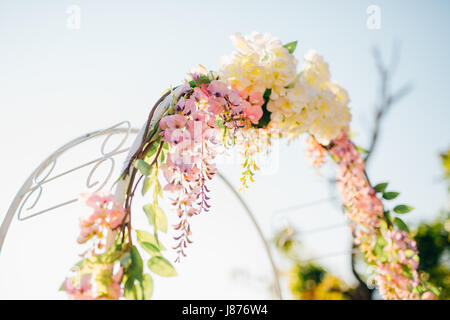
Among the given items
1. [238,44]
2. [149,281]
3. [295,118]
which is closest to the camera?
[149,281]

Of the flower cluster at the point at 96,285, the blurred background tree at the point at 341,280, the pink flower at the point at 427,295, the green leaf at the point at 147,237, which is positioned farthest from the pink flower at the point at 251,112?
the blurred background tree at the point at 341,280

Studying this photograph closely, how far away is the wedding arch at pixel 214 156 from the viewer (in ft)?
2.81

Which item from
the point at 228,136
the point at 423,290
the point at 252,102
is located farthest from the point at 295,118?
the point at 423,290

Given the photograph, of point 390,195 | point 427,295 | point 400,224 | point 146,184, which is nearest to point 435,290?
point 427,295

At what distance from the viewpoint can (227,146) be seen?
1219 mm

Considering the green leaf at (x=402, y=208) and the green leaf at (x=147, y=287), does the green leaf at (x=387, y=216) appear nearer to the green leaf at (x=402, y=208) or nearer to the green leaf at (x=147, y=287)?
the green leaf at (x=402, y=208)

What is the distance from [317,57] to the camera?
5.05ft

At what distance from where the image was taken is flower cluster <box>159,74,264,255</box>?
95 centimetres

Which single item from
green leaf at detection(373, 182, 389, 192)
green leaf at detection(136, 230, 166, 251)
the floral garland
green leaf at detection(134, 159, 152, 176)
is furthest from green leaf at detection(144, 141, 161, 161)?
green leaf at detection(373, 182, 389, 192)

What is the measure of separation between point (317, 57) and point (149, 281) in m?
1.17

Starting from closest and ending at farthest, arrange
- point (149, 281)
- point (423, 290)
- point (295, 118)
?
point (149, 281)
point (295, 118)
point (423, 290)

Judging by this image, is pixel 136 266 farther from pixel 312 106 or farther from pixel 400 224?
pixel 400 224

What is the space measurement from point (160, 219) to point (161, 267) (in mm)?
117
